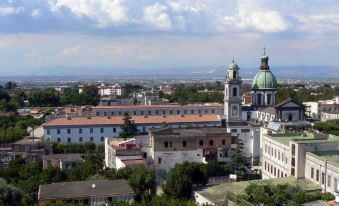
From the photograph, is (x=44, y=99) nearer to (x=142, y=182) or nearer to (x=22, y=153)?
(x=22, y=153)

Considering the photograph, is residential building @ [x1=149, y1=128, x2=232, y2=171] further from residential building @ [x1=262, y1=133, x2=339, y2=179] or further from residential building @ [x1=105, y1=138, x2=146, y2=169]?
residential building @ [x1=262, y1=133, x2=339, y2=179]

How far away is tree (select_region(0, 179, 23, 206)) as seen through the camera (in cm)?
3497

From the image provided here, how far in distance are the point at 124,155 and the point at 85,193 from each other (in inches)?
433

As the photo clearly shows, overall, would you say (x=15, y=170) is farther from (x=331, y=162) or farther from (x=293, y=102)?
(x=293, y=102)

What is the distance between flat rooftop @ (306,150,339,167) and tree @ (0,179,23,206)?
2352 centimetres

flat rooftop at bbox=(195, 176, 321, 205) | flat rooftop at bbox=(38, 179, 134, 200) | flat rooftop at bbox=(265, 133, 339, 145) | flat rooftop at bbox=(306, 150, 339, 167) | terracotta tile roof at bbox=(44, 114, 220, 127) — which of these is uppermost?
flat rooftop at bbox=(265, 133, 339, 145)

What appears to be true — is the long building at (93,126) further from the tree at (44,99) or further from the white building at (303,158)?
the tree at (44,99)

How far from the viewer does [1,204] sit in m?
34.8

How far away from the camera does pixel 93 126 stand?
7181 centimetres

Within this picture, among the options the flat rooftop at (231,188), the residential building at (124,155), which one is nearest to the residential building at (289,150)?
the flat rooftop at (231,188)

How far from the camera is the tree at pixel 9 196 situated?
115 ft

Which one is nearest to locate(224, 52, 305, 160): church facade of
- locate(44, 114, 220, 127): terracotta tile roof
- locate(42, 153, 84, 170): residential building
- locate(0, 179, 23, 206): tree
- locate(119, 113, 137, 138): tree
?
locate(44, 114, 220, 127): terracotta tile roof

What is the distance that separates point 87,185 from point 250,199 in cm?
1288

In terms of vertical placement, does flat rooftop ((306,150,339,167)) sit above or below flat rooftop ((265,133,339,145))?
below
